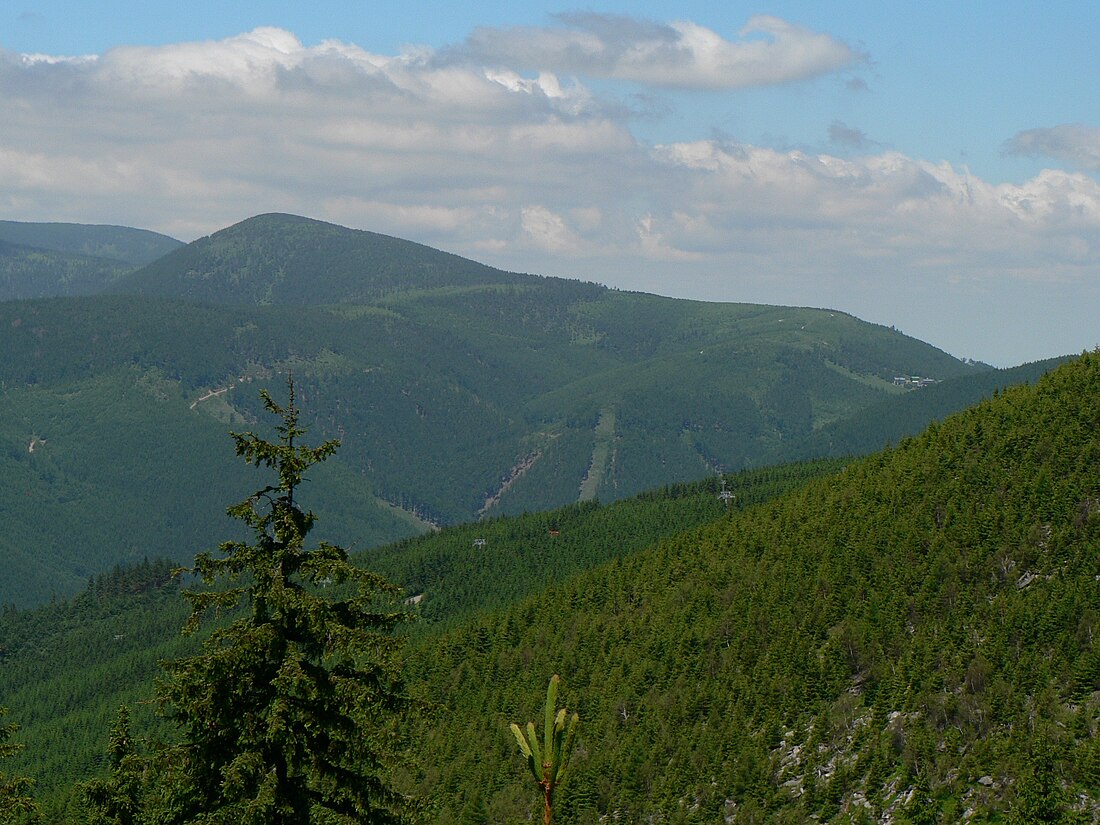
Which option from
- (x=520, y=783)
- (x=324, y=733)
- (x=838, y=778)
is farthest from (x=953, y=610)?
(x=324, y=733)

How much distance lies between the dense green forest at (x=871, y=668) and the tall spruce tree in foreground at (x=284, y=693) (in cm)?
7036

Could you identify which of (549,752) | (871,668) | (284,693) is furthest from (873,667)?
(549,752)

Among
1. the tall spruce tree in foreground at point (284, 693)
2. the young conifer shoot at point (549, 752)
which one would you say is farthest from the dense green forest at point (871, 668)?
the young conifer shoot at point (549, 752)

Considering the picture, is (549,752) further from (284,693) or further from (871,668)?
(871,668)

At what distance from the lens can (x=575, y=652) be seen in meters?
194

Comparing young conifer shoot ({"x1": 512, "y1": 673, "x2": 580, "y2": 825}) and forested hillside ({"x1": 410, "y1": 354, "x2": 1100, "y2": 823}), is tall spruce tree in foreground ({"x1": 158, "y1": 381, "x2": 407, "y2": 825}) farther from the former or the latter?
forested hillside ({"x1": 410, "y1": 354, "x2": 1100, "y2": 823})

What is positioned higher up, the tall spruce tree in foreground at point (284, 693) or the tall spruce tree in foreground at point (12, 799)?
the tall spruce tree in foreground at point (284, 693)

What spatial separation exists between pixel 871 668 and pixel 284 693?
11596 cm

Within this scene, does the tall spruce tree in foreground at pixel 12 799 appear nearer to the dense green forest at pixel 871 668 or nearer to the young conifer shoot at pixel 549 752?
the young conifer shoot at pixel 549 752

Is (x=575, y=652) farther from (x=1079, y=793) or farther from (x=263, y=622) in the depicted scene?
(x=263, y=622)

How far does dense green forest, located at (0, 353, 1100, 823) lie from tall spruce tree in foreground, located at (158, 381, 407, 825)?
70359 millimetres

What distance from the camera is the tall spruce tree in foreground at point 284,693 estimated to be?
34188mm

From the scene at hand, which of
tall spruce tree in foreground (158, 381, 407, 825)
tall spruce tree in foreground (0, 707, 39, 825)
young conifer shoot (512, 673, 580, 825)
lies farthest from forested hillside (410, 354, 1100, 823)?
young conifer shoot (512, 673, 580, 825)

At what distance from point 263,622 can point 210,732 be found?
3240mm
